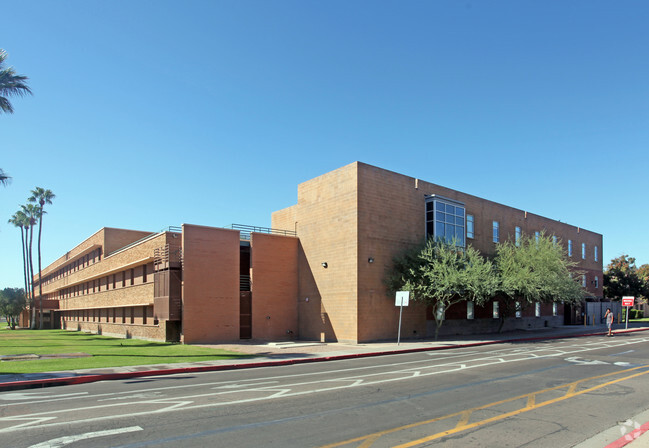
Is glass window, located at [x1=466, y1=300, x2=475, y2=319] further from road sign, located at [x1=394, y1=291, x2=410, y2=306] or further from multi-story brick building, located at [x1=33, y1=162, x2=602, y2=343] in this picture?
road sign, located at [x1=394, y1=291, x2=410, y2=306]

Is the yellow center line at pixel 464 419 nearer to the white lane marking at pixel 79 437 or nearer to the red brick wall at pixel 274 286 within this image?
the white lane marking at pixel 79 437

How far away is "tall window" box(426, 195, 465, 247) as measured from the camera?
2961 cm

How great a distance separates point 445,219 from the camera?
1201 inches

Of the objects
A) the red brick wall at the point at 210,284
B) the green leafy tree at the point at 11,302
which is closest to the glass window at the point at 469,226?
the red brick wall at the point at 210,284

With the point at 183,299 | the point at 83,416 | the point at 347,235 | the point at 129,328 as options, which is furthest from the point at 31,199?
the point at 83,416

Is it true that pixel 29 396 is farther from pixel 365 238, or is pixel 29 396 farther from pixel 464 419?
Result: pixel 365 238

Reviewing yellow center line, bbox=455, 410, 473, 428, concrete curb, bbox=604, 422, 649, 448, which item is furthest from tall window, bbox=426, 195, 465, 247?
concrete curb, bbox=604, 422, 649, 448

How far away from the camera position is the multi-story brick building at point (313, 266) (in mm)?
26234

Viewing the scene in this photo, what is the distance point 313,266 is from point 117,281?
19.1 meters

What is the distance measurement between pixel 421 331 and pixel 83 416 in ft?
75.8

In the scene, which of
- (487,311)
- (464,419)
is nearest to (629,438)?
(464,419)

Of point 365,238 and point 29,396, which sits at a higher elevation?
point 365,238

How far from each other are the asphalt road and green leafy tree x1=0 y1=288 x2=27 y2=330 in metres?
69.7

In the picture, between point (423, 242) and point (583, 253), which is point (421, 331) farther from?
point (583, 253)
